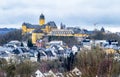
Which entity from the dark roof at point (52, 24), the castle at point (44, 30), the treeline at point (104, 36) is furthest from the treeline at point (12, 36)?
the treeline at point (104, 36)

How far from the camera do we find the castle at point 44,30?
113250mm

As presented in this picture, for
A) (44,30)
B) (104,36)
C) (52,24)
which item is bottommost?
(104,36)

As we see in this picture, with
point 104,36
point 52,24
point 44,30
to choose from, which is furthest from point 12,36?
point 104,36

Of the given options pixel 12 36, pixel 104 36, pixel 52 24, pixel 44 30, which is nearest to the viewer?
pixel 104 36

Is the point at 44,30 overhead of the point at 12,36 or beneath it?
overhead

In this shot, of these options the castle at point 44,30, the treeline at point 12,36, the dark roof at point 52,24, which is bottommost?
the treeline at point 12,36

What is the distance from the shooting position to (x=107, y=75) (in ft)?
30.4

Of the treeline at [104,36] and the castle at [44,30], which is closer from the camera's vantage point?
the treeline at [104,36]

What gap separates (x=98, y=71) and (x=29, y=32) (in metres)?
109

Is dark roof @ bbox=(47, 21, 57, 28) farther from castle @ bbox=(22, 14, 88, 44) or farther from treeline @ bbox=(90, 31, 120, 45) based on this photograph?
treeline @ bbox=(90, 31, 120, 45)

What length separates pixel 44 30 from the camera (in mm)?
117875

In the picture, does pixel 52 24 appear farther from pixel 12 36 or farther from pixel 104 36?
pixel 104 36

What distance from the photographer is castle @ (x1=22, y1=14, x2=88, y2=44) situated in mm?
113250

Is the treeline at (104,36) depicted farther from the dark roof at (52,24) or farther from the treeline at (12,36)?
the treeline at (12,36)
